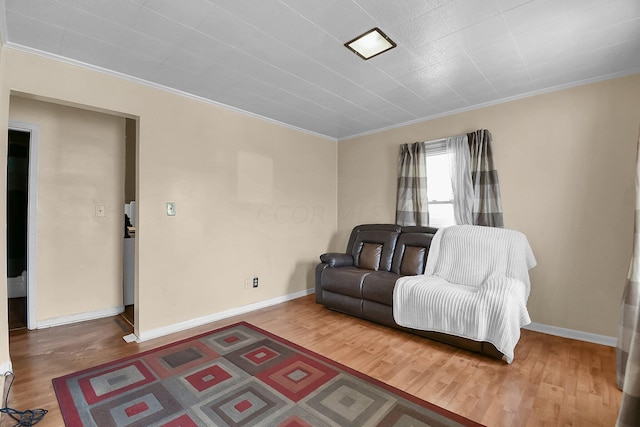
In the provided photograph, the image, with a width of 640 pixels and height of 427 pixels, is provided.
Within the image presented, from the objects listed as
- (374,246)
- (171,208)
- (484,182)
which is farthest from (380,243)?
(171,208)

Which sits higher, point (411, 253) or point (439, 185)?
point (439, 185)

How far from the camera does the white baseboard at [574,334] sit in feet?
8.68

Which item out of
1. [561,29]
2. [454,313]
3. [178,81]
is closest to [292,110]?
[178,81]

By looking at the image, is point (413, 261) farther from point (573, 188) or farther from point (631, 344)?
point (631, 344)

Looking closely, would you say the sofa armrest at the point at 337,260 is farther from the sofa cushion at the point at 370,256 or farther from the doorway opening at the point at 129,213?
the doorway opening at the point at 129,213

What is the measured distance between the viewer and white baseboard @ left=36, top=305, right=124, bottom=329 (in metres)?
3.05

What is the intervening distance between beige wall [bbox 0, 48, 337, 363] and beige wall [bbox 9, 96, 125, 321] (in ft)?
3.39

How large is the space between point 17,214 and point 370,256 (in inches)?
190

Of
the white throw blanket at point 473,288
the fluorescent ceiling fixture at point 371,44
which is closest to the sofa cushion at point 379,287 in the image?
the white throw blanket at point 473,288

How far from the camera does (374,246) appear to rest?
3.85m

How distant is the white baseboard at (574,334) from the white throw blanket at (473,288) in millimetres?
497

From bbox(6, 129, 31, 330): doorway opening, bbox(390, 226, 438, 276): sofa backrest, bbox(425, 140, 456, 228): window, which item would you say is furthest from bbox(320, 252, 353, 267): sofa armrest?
bbox(6, 129, 31, 330): doorway opening

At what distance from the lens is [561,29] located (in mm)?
1968

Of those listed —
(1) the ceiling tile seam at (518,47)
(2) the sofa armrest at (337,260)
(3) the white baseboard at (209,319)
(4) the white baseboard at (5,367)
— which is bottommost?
(3) the white baseboard at (209,319)
